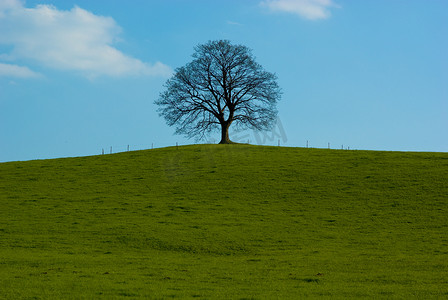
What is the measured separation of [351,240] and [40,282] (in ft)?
57.7

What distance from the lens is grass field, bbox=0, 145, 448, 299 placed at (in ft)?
54.0

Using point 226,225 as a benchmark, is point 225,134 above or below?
above

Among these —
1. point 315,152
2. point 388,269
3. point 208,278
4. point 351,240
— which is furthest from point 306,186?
point 208,278

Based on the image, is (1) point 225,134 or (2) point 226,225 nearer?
(2) point 226,225

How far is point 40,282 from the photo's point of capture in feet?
53.7

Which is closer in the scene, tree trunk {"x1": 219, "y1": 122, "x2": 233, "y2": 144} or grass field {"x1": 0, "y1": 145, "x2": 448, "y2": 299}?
grass field {"x1": 0, "y1": 145, "x2": 448, "y2": 299}

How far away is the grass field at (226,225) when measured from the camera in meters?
16.5

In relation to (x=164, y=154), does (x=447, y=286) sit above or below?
below

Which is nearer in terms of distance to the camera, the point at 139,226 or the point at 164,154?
the point at 139,226

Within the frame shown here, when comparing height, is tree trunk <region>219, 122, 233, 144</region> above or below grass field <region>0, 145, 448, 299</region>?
above

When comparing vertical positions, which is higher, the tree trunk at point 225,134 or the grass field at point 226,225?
the tree trunk at point 225,134

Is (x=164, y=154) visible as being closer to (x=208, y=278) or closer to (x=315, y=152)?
(x=315, y=152)

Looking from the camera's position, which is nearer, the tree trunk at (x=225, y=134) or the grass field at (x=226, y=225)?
the grass field at (x=226, y=225)

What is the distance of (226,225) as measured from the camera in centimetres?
2972
